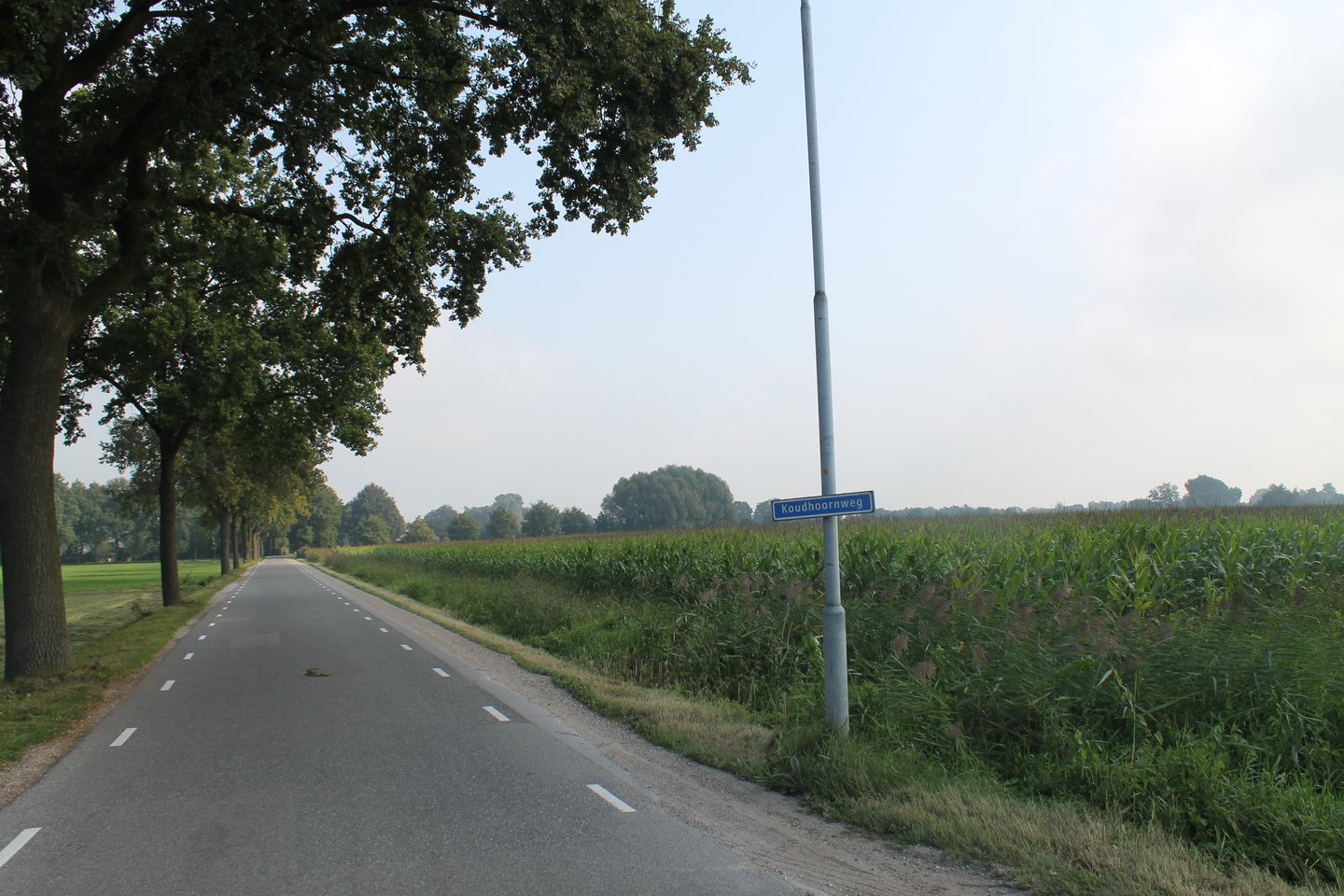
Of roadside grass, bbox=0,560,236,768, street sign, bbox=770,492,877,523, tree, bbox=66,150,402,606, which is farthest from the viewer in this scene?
tree, bbox=66,150,402,606

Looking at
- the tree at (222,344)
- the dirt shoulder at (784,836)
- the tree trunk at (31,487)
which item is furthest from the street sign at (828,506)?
the tree at (222,344)

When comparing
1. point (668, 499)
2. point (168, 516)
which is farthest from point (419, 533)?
point (168, 516)

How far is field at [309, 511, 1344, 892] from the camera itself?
6258mm

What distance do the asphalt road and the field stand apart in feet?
5.83

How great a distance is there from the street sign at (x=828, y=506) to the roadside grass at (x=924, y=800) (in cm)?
192

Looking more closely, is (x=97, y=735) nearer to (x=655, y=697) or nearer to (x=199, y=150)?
(x=655, y=697)

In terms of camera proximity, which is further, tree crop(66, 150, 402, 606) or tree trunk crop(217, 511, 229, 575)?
tree trunk crop(217, 511, 229, 575)

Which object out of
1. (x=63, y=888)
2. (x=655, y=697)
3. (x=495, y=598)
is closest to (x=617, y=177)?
(x=655, y=697)

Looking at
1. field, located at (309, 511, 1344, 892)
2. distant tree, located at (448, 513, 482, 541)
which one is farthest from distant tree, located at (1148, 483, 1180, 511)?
distant tree, located at (448, 513, 482, 541)

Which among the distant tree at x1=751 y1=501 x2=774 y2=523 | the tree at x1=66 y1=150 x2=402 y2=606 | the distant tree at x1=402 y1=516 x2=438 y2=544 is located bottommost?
the distant tree at x1=402 y1=516 x2=438 y2=544

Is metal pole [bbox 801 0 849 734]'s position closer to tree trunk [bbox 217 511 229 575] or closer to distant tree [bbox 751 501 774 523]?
distant tree [bbox 751 501 774 523]

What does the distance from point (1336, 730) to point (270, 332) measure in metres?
24.1

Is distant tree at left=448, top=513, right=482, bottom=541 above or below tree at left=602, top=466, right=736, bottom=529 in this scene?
below

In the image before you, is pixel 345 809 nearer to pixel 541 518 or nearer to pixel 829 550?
pixel 829 550
